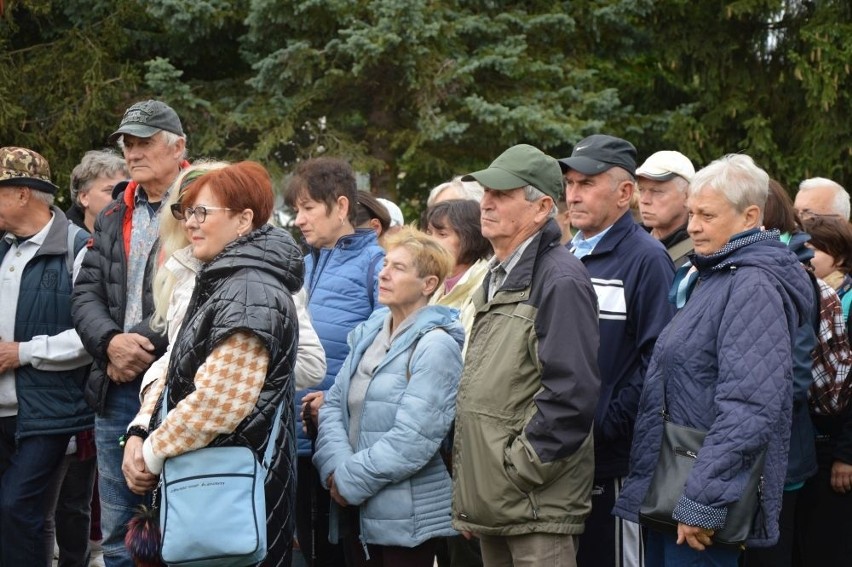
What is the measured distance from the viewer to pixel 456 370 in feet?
14.8

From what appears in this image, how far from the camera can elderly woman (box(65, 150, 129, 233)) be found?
686 cm

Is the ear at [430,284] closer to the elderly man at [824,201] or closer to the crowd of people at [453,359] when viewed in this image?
the crowd of people at [453,359]

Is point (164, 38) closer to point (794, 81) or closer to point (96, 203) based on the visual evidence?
point (96, 203)

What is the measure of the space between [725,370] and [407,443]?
4.59 feet

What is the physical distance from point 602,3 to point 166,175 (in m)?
7.60

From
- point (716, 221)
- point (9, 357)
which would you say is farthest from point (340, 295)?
point (716, 221)

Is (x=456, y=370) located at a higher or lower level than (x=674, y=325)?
lower

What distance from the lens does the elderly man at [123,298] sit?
4758mm

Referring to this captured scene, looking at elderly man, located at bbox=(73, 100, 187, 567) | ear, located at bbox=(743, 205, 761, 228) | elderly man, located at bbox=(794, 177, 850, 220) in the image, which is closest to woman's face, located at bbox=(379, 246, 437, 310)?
elderly man, located at bbox=(73, 100, 187, 567)

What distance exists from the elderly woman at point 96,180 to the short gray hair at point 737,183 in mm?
4207

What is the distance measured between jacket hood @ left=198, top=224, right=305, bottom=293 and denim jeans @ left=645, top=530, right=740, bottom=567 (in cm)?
162

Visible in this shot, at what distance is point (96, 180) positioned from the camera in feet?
22.7

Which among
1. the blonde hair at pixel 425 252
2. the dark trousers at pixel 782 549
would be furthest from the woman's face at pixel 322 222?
the dark trousers at pixel 782 549

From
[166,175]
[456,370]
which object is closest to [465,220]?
[456,370]
